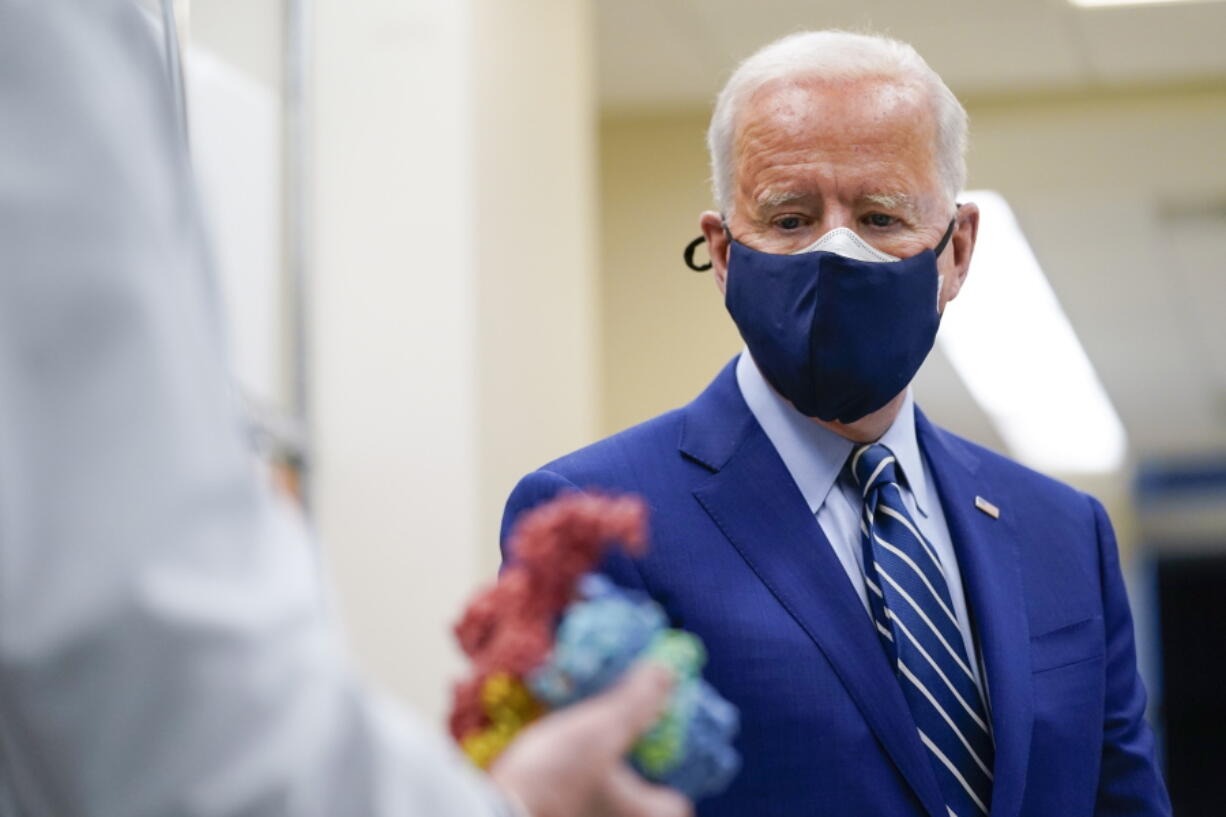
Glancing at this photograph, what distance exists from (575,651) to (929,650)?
2.88ft

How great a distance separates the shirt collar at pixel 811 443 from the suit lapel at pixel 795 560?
0.02 meters

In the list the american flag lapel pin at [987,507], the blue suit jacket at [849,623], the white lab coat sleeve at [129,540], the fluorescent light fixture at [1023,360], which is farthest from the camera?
the fluorescent light fixture at [1023,360]

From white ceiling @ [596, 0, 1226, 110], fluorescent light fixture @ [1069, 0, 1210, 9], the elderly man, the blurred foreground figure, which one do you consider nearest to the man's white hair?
the elderly man

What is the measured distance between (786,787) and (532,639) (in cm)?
75

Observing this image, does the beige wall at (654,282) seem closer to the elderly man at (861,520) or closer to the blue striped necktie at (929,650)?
the elderly man at (861,520)

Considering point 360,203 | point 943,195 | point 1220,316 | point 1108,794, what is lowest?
point 1220,316

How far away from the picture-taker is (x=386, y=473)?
11.9 ft

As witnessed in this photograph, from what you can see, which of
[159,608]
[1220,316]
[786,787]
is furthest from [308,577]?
[1220,316]

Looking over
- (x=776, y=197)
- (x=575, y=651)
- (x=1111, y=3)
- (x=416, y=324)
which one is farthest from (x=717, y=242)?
(x=1111, y=3)

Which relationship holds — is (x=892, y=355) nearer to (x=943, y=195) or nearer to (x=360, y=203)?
(x=943, y=195)

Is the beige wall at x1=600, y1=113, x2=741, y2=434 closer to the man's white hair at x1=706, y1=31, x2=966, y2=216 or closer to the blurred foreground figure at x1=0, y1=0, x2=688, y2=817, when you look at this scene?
the man's white hair at x1=706, y1=31, x2=966, y2=216

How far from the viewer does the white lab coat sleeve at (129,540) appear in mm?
553

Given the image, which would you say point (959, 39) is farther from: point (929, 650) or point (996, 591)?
point (929, 650)

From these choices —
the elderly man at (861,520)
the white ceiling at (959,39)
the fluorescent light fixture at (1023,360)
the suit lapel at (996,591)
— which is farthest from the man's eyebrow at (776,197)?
the fluorescent light fixture at (1023,360)
